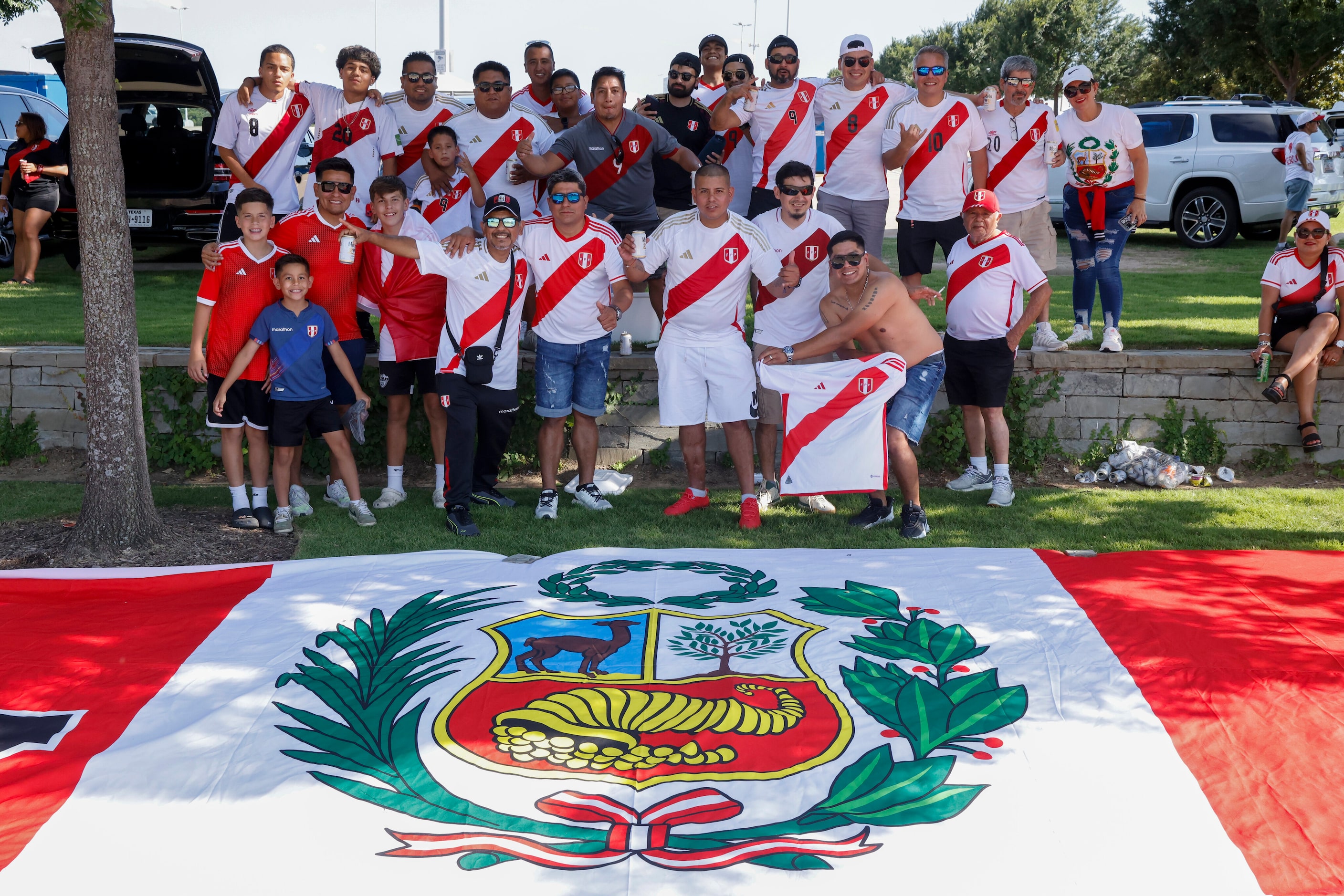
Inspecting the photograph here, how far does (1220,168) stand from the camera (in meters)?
12.9

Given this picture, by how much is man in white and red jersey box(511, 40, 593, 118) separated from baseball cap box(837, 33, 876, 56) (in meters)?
1.63

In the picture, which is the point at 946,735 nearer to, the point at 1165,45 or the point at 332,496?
the point at 332,496

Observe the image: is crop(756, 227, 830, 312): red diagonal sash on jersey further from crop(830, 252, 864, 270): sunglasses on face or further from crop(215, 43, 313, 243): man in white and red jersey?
crop(215, 43, 313, 243): man in white and red jersey

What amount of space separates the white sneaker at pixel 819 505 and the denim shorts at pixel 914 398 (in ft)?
2.02

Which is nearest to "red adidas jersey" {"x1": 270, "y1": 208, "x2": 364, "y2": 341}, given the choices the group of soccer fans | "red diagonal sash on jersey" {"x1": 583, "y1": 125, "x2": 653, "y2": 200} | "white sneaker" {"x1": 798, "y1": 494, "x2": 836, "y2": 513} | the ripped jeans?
the group of soccer fans

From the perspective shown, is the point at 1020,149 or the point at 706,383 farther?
the point at 1020,149

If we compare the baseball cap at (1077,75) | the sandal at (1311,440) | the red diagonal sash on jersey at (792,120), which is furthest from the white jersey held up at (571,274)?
the sandal at (1311,440)

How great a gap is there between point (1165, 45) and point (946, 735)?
87.6ft

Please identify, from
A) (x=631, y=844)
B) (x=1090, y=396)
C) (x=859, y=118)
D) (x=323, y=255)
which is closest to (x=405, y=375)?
(x=323, y=255)

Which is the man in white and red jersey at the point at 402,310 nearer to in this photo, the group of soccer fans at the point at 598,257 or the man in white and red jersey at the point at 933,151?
the group of soccer fans at the point at 598,257

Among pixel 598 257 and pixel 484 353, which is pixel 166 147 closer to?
pixel 484 353

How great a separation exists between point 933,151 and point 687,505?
270 centimetres

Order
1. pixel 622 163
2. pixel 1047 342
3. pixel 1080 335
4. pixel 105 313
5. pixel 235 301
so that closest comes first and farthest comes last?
pixel 105 313
pixel 235 301
pixel 622 163
pixel 1047 342
pixel 1080 335

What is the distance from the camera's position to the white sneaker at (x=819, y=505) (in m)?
6.31
